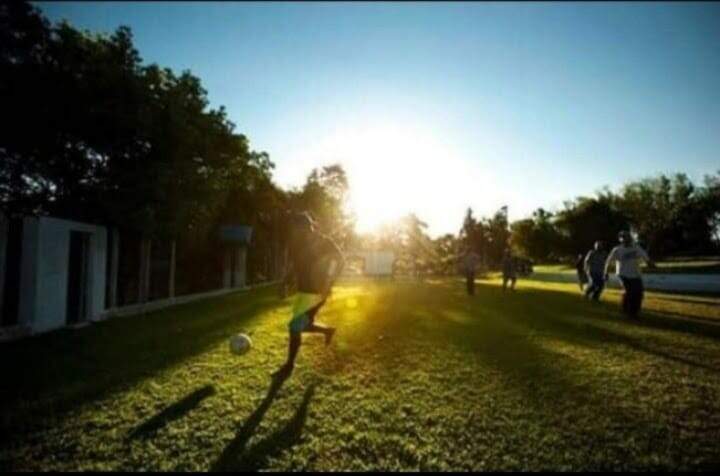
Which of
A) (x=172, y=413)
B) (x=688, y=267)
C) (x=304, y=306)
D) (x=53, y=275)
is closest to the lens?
(x=172, y=413)

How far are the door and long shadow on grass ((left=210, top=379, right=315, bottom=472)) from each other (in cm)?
829

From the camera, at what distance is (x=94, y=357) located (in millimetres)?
7578

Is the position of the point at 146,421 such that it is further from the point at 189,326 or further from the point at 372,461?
the point at 189,326

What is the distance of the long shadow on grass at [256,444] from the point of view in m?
3.67

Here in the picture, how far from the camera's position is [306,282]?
22.3 feet

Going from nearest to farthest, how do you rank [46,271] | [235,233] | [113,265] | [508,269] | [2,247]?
[2,247] < [46,271] < [113,265] < [235,233] < [508,269]

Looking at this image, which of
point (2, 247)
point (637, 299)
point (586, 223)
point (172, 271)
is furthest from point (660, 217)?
point (2, 247)

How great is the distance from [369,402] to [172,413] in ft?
6.53

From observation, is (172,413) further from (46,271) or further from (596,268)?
(596,268)

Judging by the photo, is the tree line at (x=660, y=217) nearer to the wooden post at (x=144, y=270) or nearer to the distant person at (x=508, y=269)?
the distant person at (x=508, y=269)

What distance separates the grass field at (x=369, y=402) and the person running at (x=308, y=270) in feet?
1.88

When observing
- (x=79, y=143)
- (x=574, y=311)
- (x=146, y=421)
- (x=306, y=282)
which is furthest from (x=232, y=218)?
(x=146, y=421)

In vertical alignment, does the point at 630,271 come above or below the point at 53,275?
above

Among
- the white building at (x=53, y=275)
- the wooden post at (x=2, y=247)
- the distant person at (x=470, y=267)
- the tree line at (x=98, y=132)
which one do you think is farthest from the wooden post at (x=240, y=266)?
the wooden post at (x=2, y=247)
